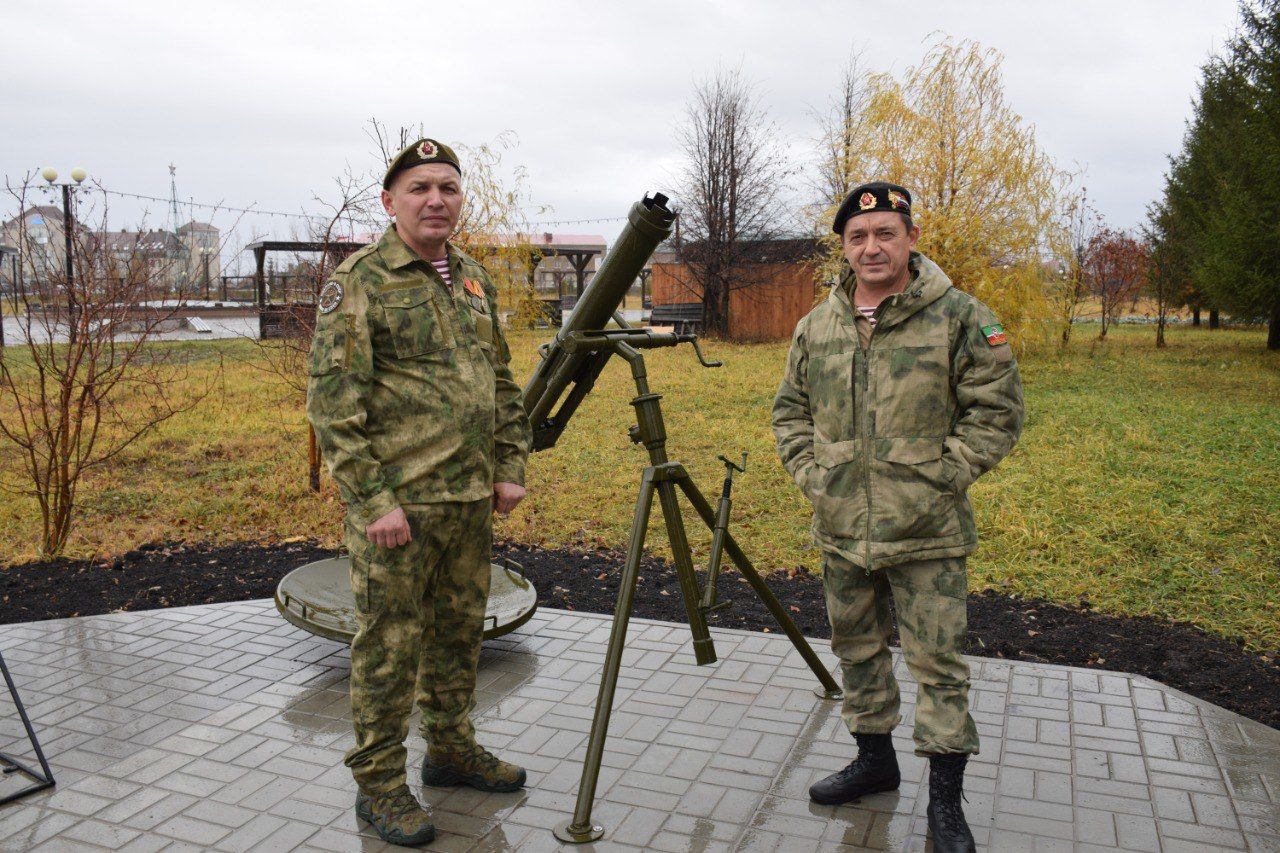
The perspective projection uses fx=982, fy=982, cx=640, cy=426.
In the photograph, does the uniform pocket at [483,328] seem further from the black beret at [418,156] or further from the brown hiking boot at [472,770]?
the brown hiking boot at [472,770]

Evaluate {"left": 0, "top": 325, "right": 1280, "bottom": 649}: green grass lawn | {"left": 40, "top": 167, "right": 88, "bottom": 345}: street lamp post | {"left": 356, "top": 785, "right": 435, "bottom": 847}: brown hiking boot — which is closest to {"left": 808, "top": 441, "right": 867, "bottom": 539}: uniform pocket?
{"left": 356, "top": 785, "right": 435, "bottom": 847}: brown hiking boot

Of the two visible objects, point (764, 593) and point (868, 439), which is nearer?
point (868, 439)

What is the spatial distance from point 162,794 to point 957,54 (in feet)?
53.5

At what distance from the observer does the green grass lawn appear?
614 cm

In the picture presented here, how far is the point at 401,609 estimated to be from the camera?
3098 millimetres

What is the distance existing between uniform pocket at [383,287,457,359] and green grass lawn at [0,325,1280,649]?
3862 millimetres

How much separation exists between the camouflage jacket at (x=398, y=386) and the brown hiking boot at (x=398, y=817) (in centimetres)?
89

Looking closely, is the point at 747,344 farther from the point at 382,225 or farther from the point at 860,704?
the point at 860,704

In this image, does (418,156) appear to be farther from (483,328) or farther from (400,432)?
(400,432)

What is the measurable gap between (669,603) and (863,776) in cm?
243

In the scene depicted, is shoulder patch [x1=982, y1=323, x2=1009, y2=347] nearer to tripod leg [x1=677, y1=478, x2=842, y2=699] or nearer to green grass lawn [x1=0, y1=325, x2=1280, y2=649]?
tripod leg [x1=677, y1=478, x2=842, y2=699]

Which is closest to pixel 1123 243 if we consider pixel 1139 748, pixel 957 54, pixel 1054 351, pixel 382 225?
pixel 1054 351

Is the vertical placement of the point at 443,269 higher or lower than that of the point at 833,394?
higher

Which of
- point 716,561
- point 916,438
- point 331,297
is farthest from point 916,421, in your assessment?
point 331,297
